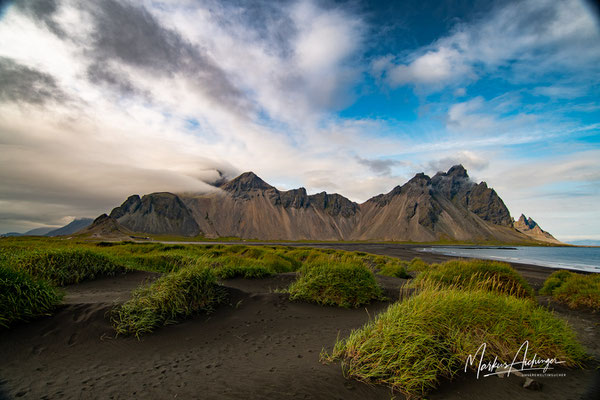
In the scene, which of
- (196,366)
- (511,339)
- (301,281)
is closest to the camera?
(196,366)

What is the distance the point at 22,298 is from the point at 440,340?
9.87 meters

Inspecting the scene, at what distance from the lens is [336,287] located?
10398mm

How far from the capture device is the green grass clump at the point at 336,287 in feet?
33.3

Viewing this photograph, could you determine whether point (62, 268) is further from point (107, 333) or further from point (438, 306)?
point (438, 306)

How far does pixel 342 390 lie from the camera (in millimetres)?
4383

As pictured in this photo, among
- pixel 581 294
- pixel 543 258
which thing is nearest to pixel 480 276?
pixel 581 294

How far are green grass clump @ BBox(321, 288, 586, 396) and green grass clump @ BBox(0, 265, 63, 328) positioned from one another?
7.21m

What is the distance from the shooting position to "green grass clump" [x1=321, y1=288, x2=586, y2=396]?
4730 millimetres

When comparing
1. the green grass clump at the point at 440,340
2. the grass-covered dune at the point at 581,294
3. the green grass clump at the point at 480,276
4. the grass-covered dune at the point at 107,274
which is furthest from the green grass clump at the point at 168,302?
the grass-covered dune at the point at 581,294

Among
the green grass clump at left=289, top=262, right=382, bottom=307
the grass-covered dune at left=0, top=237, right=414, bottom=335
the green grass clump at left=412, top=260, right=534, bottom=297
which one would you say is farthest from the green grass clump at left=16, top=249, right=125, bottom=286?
the green grass clump at left=412, top=260, right=534, bottom=297

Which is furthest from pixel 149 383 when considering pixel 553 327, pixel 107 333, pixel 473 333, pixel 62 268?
pixel 62 268

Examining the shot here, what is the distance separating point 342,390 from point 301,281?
6.47 m

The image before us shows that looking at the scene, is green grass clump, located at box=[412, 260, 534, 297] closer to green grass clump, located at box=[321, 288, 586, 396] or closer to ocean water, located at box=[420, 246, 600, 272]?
green grass clump, located at box=[321, 288, 586, 396]

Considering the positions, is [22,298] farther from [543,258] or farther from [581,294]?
[543,258]
